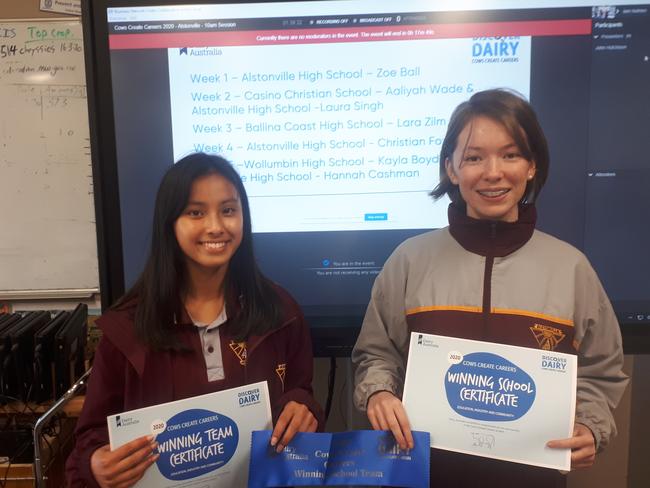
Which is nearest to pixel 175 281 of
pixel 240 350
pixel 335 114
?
pixel 240 350

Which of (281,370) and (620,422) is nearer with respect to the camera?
(281,370)

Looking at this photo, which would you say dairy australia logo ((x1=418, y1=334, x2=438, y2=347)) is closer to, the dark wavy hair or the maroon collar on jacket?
the maroon collar on jacket

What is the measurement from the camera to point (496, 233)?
119cm

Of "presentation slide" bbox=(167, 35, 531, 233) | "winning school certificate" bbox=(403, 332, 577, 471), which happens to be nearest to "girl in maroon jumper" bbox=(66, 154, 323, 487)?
"winning school certificate" bbox=(403, 332, 577, 471)

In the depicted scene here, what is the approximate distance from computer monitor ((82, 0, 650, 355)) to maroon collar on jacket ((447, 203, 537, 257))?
0.42 m

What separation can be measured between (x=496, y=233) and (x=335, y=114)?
68cm

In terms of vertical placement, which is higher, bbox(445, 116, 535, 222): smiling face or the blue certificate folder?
bbox(445, 116, 535, 222): smiling face

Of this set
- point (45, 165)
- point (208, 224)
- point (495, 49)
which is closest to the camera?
point (208, 224)

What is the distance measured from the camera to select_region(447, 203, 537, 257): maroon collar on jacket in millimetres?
1182

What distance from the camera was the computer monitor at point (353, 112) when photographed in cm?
152

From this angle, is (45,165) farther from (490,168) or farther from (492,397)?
(492,397)

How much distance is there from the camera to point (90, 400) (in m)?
1.17

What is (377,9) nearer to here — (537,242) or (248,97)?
(248,97)

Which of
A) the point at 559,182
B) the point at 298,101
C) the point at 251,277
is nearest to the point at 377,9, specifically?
the point at 298,101
